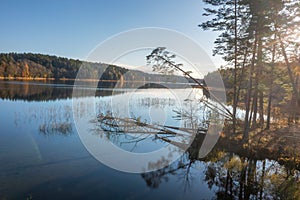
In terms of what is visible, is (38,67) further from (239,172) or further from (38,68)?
(239,172)

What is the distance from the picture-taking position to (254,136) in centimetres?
1250

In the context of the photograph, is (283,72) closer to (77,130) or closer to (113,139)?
(113,139)

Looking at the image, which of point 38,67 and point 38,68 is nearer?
point 38,68

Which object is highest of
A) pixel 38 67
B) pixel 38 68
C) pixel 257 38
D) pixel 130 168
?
pixel 38 67

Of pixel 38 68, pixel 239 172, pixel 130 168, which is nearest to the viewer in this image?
pixel 239 172

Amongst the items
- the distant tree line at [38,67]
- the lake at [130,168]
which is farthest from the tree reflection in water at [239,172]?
the distant tree line at [38,67]

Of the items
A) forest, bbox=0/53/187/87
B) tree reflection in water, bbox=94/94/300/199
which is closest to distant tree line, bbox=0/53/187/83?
forest, bbox=0/53/187/87

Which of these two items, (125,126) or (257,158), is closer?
(257,158)

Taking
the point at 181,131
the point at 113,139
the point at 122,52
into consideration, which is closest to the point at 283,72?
the point at 181,131

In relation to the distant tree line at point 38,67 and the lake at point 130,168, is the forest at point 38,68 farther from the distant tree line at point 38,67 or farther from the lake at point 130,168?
the lake at point 130,168

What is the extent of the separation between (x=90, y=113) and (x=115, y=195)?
13.3 meters

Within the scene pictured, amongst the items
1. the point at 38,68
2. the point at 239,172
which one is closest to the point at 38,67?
the point at 38,68

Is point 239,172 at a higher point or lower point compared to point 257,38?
lower

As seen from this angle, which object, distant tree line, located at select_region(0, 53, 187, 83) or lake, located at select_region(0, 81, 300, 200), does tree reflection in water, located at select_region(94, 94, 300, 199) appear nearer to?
lake, located at select_region(0, 81, 300, 200)
